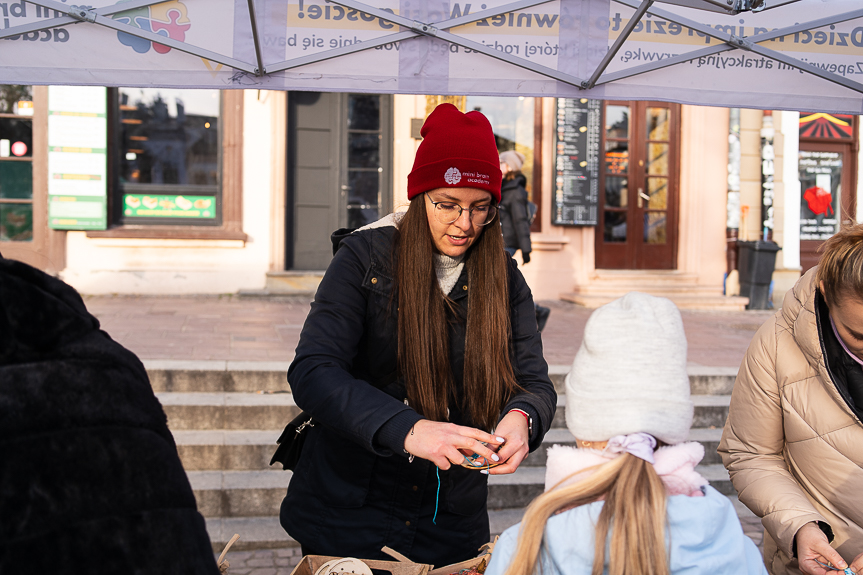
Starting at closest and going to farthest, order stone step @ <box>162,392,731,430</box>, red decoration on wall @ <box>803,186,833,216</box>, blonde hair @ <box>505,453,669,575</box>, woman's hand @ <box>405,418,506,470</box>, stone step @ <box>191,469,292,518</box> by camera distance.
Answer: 1. blonde hair @ <box>505,453,669,575</box>
2. woman's hand @ <box>405,418,506,470</box>
3. stone step @ <box>191,469,292,518</box>
4. stone step @ <box>162,392,731,430</box>
5. red decoration on wall @ <box>803,186,833,216</box>

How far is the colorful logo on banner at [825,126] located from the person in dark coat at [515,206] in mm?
7168

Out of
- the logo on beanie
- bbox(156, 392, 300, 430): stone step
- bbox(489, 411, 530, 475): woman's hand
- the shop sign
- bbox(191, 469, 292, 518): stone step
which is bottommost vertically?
bbox(191, 469, 292, 518): stone step

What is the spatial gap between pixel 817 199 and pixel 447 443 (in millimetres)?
12213

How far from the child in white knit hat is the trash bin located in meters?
10.1

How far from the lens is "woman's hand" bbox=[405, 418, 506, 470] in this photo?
1626mm

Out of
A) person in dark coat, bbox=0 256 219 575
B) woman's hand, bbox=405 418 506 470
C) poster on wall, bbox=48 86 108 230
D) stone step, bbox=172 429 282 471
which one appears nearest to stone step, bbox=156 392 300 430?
stone step, bbox=172 429 282 471

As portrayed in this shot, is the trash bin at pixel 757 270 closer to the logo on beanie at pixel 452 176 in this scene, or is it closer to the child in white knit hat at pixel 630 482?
the logo on beanie at pixel 452 176

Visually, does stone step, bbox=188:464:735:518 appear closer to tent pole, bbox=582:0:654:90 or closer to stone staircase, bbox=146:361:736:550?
stone staircase, bbox=146:361:736:550

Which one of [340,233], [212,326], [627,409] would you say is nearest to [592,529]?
[627,409]

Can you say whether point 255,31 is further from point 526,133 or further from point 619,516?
point 526,133

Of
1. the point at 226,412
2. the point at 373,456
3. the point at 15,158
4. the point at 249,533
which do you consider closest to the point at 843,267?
the point at 373,456

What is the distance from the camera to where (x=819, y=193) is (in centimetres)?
1195

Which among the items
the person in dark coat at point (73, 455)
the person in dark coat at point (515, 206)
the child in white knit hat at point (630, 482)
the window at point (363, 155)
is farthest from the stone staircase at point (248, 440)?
the window at point (363, 155)

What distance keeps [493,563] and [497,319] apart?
0.72 meters
